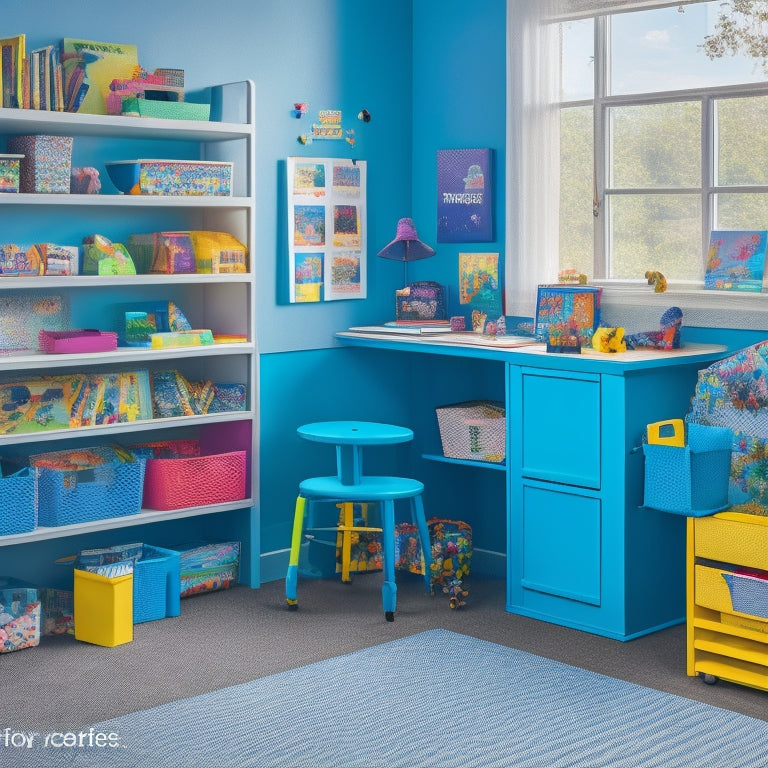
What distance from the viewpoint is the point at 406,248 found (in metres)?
4.79

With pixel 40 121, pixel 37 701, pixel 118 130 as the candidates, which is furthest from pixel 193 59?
pixel 37 701

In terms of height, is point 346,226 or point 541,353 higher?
point 346,226

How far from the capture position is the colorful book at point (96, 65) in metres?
3.89

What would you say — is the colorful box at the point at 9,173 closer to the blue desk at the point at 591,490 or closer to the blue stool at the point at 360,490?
the blue stool at the point at 360,490

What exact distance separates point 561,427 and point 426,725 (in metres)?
1.19

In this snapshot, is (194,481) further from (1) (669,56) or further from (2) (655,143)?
(1) (669,56)

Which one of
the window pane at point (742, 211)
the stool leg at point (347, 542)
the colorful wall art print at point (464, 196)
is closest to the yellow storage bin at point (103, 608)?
the stool leg at point (347, 542)

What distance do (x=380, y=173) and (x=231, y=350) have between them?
1108 mm

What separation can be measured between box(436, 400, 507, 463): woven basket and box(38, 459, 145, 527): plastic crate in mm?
1129

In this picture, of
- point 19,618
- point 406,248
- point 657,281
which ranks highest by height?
point 406,248

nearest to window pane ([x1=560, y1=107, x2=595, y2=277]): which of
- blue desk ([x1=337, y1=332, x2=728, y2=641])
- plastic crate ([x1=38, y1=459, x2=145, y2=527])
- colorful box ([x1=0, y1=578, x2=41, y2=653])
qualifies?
blue desk ([x1=337, y1=332, x2=728, y2=641])

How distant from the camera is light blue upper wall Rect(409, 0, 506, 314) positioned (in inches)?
184

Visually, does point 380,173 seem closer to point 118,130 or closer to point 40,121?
point 118,130

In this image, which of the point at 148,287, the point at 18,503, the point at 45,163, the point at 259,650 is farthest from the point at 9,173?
the point at 259,650
